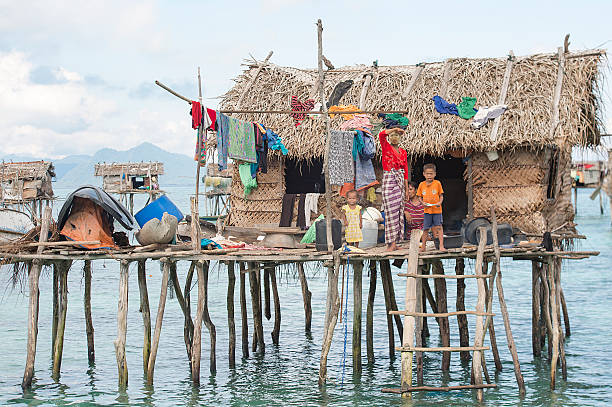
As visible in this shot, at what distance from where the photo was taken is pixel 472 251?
11.3 metres

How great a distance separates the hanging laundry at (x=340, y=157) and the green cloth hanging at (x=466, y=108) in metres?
2.75

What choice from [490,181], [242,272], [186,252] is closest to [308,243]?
[242,272]

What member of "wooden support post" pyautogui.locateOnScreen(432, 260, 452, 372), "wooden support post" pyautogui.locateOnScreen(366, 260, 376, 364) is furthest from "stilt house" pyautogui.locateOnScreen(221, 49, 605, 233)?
"wooden support post" pyautogui.locateOnScreen(366, 260, 376, 364)

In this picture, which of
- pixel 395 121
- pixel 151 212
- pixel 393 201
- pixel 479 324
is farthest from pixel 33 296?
pixel 479 324

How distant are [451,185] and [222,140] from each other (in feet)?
23.9

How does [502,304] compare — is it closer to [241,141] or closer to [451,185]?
[241,141]

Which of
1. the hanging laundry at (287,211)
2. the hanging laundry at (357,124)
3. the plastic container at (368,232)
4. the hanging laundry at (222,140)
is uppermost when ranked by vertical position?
the hanging laundry at (357,124)

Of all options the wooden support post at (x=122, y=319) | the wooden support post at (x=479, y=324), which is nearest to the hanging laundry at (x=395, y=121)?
the wooden support post at (x=479, y=324)

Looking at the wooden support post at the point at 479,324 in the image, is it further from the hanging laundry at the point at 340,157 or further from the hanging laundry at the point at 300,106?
the hanging laundry at the point at 300,106

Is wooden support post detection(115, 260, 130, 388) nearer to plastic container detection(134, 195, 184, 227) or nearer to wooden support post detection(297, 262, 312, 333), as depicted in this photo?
plastic container detection(134, 195, 184, 227)

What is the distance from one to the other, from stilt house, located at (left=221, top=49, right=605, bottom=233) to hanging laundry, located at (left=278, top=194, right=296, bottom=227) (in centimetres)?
20

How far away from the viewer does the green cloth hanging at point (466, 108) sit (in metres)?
13.9

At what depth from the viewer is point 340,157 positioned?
12.1 meters

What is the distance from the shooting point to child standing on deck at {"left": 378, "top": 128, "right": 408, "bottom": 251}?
38.0 feet
